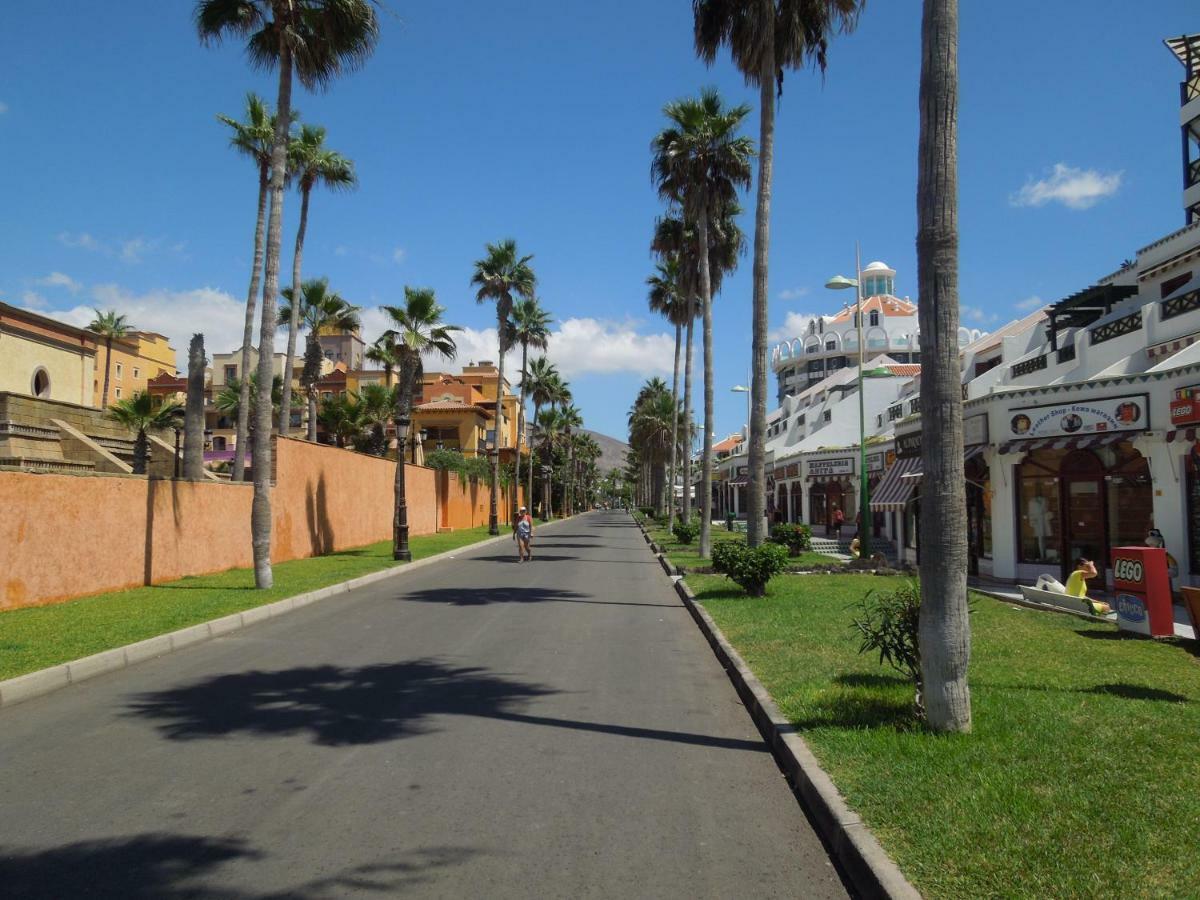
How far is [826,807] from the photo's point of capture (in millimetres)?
4801

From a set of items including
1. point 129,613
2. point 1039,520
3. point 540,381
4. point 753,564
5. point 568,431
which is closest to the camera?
point 129,613

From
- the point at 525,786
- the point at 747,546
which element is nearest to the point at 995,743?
the point at 525,786

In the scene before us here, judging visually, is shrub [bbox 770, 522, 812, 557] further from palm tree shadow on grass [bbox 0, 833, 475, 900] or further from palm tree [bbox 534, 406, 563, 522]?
palm tree [bbox 534, 406, 563, 522]

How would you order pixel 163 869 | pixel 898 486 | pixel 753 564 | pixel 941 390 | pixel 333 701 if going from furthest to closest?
pixel 898 486 → pixel 753 564 → pixel 333 701 → pixel 941 390 → pixel 163 869

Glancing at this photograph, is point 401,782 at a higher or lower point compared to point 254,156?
lower

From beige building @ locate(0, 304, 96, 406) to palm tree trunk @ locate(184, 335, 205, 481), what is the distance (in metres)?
10.3

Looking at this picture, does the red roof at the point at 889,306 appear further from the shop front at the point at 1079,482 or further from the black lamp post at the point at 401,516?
the black lamp post at the point at 401,516

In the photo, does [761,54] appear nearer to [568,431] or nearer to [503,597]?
[503,597]

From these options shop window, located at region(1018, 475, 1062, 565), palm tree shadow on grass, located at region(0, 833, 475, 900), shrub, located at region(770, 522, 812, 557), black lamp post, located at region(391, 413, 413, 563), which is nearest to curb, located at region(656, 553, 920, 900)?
palm tree shadow on grass, located at region(0, 833, 475, 900)

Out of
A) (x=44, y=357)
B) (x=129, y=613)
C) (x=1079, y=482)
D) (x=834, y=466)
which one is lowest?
(x=129, y=613)

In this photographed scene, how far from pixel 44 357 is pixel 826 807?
31426 millimetres

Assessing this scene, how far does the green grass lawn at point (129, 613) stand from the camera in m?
9.56

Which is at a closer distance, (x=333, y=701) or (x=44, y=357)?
(x=333, y=701)

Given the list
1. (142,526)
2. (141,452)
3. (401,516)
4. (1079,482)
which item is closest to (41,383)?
(141,452)
